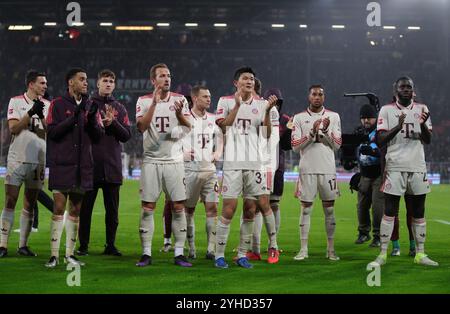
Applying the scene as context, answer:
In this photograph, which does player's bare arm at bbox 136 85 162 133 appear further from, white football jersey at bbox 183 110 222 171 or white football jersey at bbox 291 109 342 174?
white football jersey at bbox 291 109 342 174

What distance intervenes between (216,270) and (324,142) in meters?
Answer: 2.47

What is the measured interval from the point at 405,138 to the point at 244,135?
204cm

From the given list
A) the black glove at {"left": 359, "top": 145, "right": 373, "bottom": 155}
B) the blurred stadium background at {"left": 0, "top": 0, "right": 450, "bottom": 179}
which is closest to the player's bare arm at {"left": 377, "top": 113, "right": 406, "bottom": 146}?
the black glove at {"left": 359, "top": 145, "right": 373, "bottom": 155}

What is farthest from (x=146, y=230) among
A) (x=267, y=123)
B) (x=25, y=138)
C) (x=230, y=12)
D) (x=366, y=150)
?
(x=230, y=12)

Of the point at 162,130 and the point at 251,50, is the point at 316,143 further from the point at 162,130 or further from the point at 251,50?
the point at 251,50

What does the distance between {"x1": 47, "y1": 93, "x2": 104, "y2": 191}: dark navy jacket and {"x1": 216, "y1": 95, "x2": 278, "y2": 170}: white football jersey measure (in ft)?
5.10

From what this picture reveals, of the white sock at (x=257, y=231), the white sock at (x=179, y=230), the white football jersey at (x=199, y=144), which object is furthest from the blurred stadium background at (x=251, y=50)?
the white sock at (x=179, y=230)

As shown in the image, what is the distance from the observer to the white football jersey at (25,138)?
30.5ft

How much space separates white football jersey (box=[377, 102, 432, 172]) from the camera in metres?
8.70

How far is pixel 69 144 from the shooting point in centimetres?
816

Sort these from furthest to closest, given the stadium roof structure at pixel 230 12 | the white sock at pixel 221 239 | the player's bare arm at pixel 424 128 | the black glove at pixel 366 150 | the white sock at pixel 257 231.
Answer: the stadium roof structure at pixel 230 12, the black glove at pixel 366 150, the white sock at pixel 257 231, the player's bare arm at pixel 424 128, the white sock at pixel 221 239

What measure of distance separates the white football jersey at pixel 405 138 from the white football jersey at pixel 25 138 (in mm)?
4500

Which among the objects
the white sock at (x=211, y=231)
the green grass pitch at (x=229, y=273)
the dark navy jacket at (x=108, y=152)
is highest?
the dark navy jacket at (x=108, y=152)

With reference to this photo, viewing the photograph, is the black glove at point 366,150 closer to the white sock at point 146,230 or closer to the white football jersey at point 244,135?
the white football jersey at point 244,135
